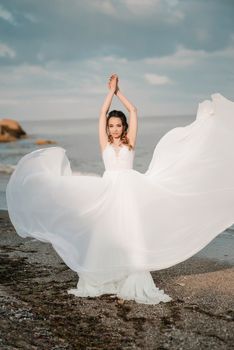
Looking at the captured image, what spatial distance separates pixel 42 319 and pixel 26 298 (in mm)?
856

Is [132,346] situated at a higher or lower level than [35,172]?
lower

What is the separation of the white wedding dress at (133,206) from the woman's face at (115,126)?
0.24 metres

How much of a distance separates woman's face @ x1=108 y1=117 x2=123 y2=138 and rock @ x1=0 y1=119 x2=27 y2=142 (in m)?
63.8

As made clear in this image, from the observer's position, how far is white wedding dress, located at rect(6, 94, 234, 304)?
6605 mm

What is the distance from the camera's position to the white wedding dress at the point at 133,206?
6.61m

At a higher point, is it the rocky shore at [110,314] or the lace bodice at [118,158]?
the lace bodice at [118,158]

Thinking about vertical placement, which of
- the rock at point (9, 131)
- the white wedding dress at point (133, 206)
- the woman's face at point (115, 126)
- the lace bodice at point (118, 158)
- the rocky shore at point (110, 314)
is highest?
the woman's face at point (115, 126)

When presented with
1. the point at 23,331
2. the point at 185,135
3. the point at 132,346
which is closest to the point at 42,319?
the point at 23,331

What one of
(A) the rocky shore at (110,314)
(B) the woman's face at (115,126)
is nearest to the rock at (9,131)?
(A) the rocky shore at (110,314)

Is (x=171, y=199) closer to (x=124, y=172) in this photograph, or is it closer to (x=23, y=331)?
(x=124, y=172)

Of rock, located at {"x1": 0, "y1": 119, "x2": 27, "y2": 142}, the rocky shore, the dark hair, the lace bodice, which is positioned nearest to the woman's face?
the dark hair

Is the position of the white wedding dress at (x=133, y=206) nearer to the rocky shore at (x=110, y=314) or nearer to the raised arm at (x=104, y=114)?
the raised arm at (x=104, y=114)

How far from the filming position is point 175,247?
670 centimetres

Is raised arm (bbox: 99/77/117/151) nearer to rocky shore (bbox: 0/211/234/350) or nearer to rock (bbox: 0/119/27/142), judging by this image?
rocky shore (bbox: 0/211/234/350)
